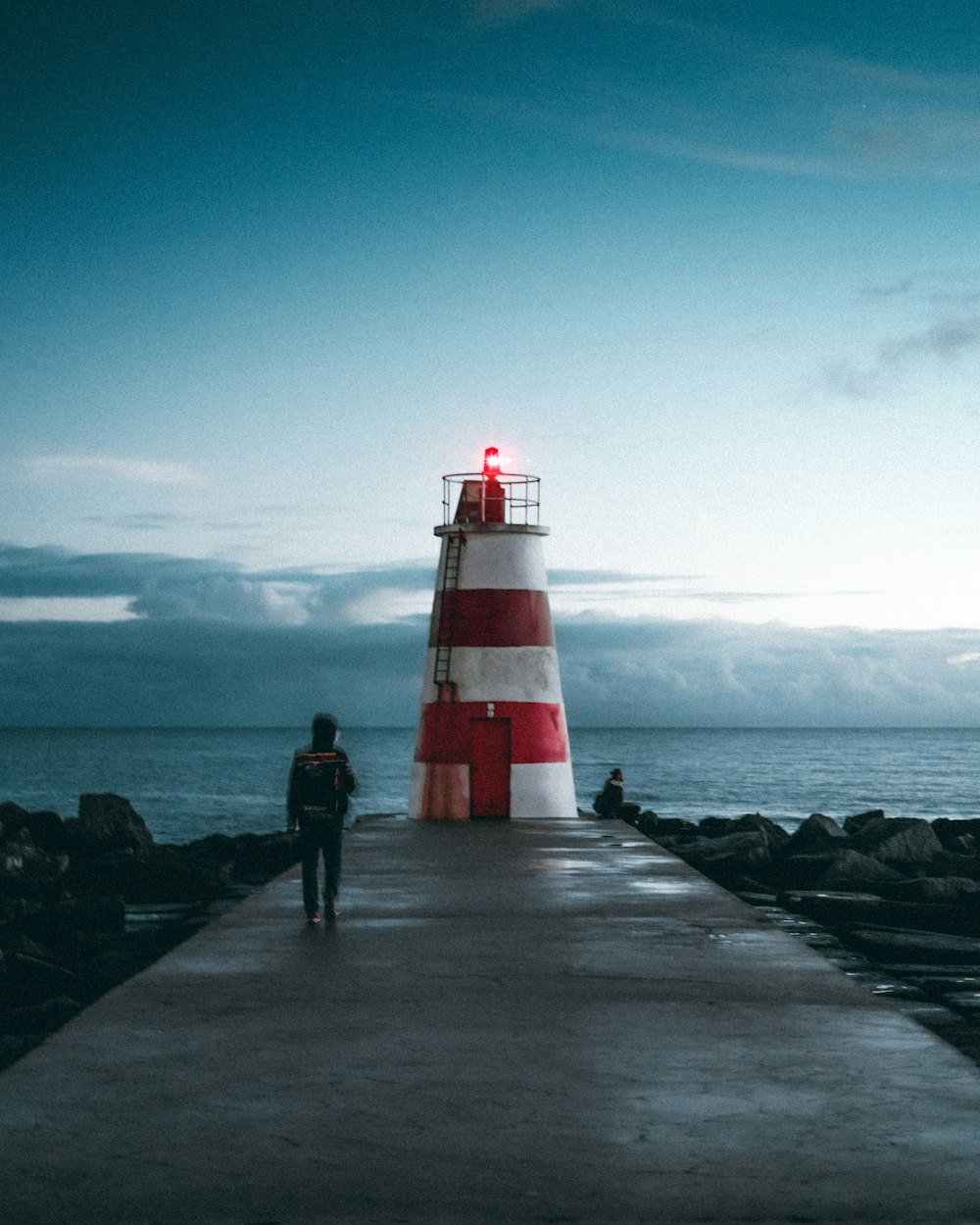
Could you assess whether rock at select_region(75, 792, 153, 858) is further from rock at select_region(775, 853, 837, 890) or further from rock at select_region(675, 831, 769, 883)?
rock at select_region(775, 853, 837, 890)

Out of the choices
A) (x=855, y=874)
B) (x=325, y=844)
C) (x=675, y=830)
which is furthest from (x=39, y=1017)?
(x=675, y=830)

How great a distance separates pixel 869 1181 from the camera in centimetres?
397

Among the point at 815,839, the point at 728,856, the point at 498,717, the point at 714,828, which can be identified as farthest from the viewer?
the point at 714,828

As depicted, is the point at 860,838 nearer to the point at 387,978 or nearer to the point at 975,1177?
the point at 387,978

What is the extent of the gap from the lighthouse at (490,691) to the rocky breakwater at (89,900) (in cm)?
275

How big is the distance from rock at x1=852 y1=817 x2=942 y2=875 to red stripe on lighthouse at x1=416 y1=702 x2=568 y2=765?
4645 millimetres

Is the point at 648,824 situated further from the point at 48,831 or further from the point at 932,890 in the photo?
the point at 932,890

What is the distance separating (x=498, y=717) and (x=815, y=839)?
5.42 metres

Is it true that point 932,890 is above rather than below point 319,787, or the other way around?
below

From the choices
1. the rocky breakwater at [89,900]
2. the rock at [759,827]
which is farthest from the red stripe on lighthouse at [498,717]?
the rock at [759,827]

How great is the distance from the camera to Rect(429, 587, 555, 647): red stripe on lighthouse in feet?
55.3

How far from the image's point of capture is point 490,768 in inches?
662

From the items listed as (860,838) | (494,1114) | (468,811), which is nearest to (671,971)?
(494,1114)

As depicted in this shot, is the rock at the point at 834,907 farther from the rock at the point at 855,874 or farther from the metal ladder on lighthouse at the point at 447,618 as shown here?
the metal ladder on lighthouse at the point at 447,618
